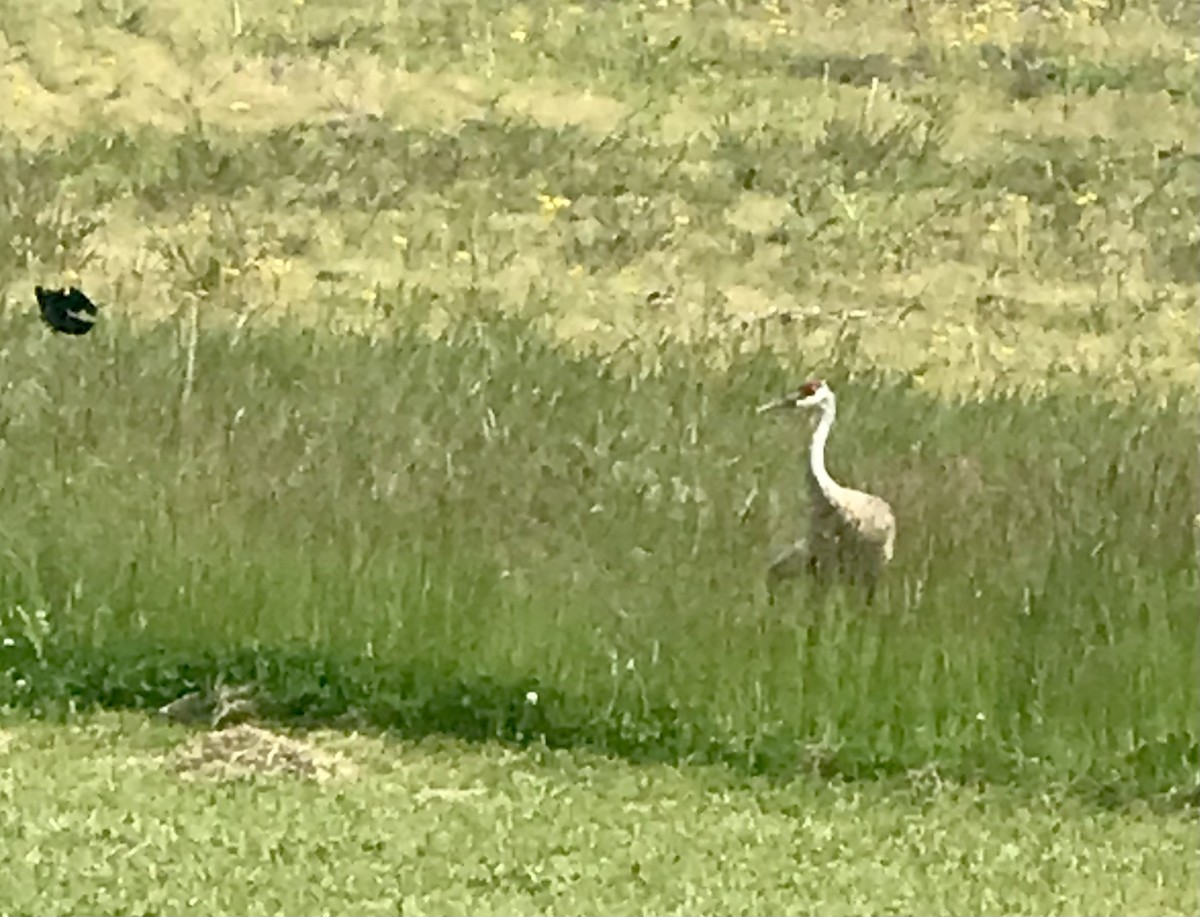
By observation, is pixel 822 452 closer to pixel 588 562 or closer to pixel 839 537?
pixel 839 537

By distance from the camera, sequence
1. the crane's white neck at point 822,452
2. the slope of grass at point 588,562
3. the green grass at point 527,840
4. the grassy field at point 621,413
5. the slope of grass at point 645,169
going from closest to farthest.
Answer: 1. the green grass at point 527,840
2. the grassy field at point 621,413
3. the slope of grass at point 588,562
4. the crane's white neck at point 822,452
5. the slope of grass at point 645,169

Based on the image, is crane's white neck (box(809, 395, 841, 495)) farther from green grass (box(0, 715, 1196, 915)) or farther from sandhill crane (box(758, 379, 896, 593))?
green grass (box(0, 715, 1196, 915))

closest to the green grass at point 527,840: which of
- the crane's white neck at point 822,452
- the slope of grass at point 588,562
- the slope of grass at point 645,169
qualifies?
the slope of grass at point 588,562

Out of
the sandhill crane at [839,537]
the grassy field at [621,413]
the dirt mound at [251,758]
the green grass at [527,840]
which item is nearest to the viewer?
the green grass at [527,840]

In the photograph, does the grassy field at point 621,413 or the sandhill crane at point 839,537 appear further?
the sandhill crane at point 839,537

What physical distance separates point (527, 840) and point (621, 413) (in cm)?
247

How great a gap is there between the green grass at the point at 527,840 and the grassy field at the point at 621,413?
16mm

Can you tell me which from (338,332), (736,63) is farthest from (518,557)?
(736,63)

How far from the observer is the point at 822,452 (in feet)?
17.7

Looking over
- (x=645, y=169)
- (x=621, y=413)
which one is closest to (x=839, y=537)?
(x=621, y=413)

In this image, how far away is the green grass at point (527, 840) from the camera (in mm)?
3537

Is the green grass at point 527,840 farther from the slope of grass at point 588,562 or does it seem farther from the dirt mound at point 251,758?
the slope of grass at point 588,562

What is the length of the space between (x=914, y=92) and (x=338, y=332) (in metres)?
2.82

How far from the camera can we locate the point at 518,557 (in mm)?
5090
